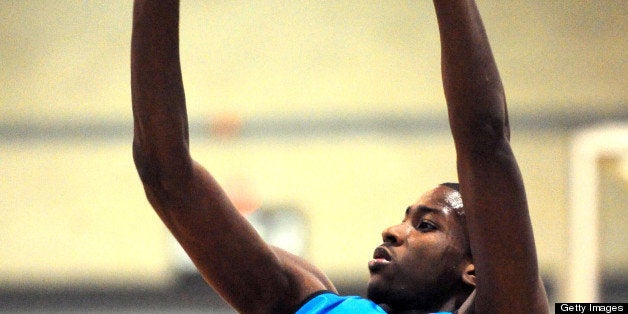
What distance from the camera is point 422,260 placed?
1643 millimetres

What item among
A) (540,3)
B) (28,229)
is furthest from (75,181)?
(540,3)

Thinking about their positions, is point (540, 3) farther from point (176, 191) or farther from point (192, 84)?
point (176, 191)

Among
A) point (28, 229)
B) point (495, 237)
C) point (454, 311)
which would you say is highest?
point (495, 237)

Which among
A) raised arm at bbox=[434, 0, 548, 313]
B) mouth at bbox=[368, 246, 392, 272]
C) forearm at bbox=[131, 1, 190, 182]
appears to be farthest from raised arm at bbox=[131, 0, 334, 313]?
raised arm at bbox=[434, 0, 548, 313]

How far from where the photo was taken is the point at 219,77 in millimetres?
4934

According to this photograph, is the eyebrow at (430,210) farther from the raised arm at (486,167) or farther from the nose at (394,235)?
the raised arm at (486,167)

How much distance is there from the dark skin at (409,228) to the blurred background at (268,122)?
306cm

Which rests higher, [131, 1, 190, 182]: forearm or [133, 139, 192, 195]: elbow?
[131, 1, 190, 182]: forearm

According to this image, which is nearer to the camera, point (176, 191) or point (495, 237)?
point (495, 237)

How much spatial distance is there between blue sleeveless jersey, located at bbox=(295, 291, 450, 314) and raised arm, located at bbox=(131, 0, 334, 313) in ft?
0.08

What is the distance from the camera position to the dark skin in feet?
4.43

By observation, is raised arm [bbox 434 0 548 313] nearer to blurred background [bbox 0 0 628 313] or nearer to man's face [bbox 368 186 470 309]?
man's face [bbox 368 186 470 309]

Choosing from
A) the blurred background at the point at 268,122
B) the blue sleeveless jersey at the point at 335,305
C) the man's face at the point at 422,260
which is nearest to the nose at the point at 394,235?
the man's face at the point at 422,260

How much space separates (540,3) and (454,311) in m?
3.49
